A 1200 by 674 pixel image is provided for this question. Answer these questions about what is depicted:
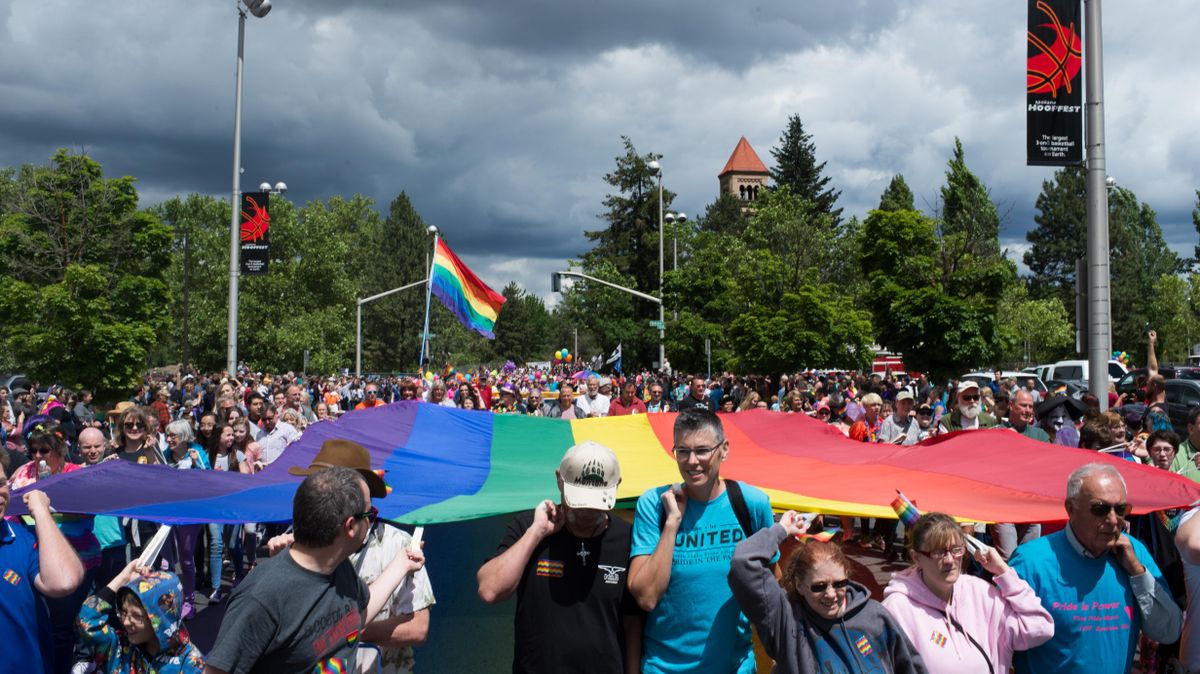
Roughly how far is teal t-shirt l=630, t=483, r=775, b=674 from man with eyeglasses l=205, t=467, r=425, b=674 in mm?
1083

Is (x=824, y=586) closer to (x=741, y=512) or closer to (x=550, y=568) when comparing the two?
(x=741, y=512)

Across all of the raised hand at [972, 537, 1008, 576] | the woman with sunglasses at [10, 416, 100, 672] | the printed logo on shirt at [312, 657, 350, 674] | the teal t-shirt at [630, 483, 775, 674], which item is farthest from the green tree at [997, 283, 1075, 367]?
the printed logo on shirt at [312, 657, 350, 674]

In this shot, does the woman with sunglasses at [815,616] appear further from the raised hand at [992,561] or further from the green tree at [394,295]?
the green tree at [394,295]

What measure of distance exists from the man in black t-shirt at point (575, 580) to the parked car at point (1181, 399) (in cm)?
1814

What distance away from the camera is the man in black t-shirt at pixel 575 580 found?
3420mm

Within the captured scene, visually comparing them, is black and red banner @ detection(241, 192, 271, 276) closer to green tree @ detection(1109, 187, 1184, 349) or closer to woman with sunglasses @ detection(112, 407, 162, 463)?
woman with sunglasses @ detection(112, 407, 162, 463)

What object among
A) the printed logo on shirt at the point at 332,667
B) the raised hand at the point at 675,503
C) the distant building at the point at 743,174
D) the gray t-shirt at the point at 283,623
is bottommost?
the printed logo on shirt at the point at 332,667

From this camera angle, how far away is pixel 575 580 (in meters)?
3.53

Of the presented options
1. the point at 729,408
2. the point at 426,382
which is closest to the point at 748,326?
the point at 426,382

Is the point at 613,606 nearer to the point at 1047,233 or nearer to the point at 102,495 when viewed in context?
the point at 102,495

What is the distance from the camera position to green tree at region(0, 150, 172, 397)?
2186 cm

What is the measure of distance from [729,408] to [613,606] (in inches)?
359

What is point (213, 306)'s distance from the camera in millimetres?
55062

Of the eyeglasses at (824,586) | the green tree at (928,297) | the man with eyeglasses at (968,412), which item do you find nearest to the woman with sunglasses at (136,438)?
the eyeglasses at (824,586)
